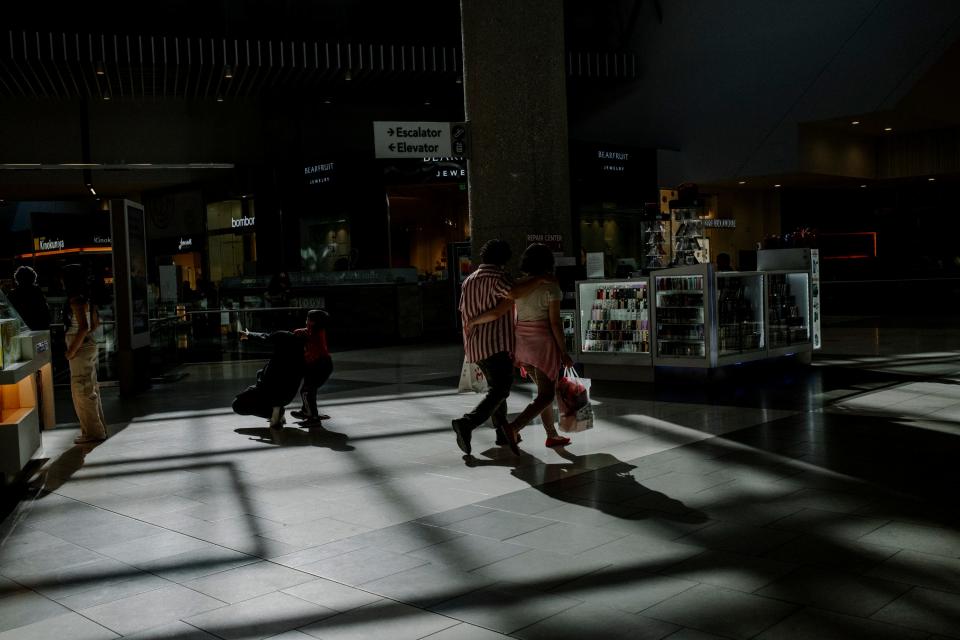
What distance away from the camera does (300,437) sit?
6.81m

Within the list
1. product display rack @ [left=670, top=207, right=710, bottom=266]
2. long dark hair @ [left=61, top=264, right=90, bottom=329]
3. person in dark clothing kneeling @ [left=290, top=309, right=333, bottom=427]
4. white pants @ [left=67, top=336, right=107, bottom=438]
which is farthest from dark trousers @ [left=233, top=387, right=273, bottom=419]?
product display rack @ [left=670, top=207, right=710, bottom=266]

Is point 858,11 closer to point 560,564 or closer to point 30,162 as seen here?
point 560,564

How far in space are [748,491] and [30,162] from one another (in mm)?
20377

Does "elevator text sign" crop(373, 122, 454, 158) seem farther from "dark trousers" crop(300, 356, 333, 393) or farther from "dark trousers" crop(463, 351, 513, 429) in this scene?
"dark trousers" crop(463, 351, 513, 429)

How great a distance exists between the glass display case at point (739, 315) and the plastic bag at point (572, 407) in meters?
3.39

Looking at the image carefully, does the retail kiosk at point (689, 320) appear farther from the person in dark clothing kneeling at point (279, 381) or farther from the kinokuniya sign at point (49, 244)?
the kinokuniya sign at point (49, 244)

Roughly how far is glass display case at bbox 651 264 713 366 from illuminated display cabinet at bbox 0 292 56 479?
217 inches

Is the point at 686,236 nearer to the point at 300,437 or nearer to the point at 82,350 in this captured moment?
the point at 300,437

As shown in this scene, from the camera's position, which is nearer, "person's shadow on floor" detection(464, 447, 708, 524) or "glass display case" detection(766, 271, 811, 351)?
"person's shadow on floor" detection(464, 447, 708, 524)

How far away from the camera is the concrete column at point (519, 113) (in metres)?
9.10

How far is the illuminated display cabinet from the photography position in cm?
502

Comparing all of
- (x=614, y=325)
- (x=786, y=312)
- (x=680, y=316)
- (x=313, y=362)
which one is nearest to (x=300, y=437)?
(x=313, y=362)

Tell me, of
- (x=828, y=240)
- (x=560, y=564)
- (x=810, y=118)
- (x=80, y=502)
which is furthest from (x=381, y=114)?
(x=560, y=564)

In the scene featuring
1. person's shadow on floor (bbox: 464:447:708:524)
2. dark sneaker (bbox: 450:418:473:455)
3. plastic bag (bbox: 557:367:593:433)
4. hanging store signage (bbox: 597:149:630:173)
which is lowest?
person's shadow on floor (bbox: 464:447:708:524)
